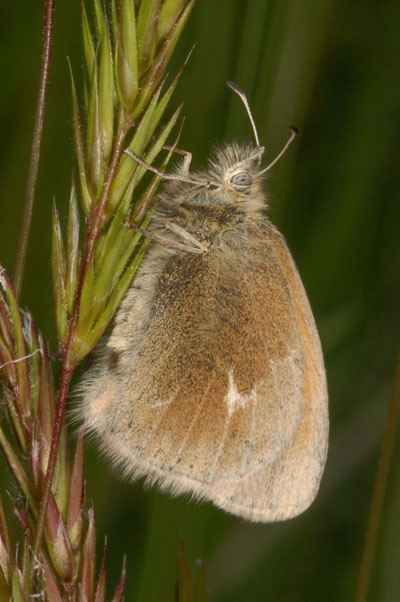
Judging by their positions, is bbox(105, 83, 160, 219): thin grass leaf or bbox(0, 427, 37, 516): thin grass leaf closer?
bbox(0, 427, 37, 516): thin grass leaf

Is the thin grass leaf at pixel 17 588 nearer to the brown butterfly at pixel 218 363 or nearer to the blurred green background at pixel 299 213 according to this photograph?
the brown butterfly at pixel 218 363

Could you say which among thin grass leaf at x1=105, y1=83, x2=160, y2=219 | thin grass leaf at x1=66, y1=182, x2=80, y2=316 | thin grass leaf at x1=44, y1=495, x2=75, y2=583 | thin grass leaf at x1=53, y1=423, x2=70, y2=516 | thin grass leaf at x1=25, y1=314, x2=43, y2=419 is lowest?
thin grass leaf at x1=44, y1=495, x2=75, y2=583

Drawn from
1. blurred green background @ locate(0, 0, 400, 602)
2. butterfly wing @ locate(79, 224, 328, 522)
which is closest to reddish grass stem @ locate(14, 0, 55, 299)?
butterfly wing @ locate(79, 224, 328, 522)

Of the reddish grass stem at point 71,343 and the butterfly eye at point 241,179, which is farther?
the butterfly eye at point 241,179

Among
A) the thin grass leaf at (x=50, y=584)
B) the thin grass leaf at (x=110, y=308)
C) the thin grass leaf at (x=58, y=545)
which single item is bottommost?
the thin grass leaf at (x=50, y=584)

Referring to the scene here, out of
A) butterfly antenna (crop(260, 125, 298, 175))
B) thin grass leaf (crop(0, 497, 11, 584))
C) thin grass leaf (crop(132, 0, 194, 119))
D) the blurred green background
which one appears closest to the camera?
thin grass leaf (crop(0, 497, 11, 584))

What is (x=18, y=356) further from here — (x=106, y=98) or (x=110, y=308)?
(x=106, y=98)

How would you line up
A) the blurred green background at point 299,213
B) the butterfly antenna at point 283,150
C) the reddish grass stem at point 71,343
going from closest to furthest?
1. the reddish grass stem at point 71,343
2. the blurred green background at point 299,213
3. the butterfly antenna at point 283,150

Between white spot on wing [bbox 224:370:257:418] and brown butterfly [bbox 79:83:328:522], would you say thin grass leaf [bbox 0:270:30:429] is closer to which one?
brown butterfly [bbox 79:83:328:522]

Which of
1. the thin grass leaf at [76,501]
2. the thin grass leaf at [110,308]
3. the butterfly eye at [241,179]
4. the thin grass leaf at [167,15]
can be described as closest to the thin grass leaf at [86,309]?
the thin grass leaf at [110,308]
